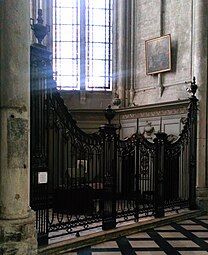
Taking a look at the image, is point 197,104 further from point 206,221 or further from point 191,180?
point 206,221

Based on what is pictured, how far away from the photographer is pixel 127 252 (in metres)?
6.25

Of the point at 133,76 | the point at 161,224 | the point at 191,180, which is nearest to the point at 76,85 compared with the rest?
the point at 133,76

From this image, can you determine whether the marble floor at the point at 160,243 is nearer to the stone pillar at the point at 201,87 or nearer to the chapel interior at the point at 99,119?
the chapel interior at the point at 99,119

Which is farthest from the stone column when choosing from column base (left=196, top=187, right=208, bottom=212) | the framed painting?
column base (left=196, top=187, right=208, bottom=212)

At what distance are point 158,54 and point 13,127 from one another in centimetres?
800

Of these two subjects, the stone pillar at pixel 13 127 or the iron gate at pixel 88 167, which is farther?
the iron gate at pixel 88 167

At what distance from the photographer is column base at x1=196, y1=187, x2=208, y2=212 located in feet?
32.5

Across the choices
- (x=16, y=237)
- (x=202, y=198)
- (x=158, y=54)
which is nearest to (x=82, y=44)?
(x=158, y=54)

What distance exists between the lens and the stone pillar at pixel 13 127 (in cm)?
502

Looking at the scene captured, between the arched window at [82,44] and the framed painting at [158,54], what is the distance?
75.2 inches

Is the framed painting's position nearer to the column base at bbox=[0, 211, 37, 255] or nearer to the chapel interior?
the chapel interior

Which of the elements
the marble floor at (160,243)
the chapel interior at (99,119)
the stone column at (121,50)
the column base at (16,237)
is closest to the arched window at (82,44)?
the chapel interior at (99,119)

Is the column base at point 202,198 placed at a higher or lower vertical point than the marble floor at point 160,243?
higher

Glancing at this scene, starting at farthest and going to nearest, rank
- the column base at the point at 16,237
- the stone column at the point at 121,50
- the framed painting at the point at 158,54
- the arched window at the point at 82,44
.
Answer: the arched window at the point at 82,44 < the stone column at the point at 121,50 < the framed painting at the point at 158,54 < the column base at the point at 16,237
